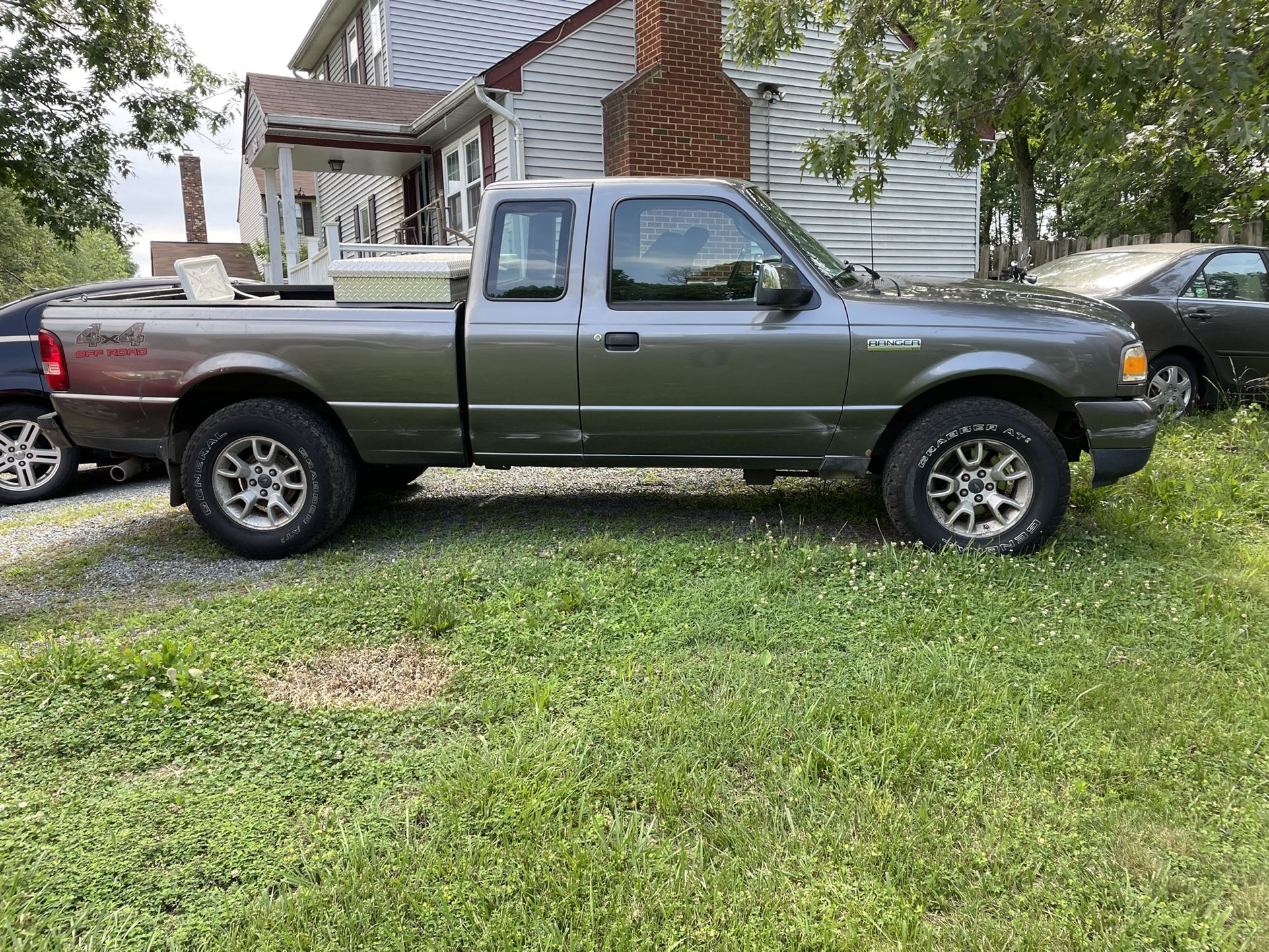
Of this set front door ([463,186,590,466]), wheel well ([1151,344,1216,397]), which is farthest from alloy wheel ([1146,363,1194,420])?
front door ([463,186,590,466])

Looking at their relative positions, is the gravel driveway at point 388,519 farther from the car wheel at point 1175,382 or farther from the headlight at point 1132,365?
the car wheel at point 1175,382

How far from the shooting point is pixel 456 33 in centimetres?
1691

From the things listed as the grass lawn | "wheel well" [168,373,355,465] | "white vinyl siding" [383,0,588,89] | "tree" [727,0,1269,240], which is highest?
"white vinyl siding" [383,0,588,89]

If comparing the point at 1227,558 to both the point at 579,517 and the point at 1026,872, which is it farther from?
the point at 579,517

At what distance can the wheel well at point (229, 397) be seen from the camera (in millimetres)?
4844

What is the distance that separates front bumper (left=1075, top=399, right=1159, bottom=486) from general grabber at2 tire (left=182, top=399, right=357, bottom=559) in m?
4.02

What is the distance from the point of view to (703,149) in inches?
474

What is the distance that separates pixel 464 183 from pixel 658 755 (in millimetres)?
12187

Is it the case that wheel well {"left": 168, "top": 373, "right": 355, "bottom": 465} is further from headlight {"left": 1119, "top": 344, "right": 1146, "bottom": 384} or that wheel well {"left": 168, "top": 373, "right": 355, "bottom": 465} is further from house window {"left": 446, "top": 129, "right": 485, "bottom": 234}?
house window {"left": 446, "top": 129, "right": 485, "bottom": 234}

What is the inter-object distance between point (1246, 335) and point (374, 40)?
1609cm

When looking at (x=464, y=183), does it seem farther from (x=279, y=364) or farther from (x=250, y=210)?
(x=250, y=210)

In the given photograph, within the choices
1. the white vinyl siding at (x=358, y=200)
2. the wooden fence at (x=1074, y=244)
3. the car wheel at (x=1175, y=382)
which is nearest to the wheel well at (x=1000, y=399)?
the car wheel at (x=1175, y=382)

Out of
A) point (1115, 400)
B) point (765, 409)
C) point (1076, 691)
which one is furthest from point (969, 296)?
point (1076, 691)

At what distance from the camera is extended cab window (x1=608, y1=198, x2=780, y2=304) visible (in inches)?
180
